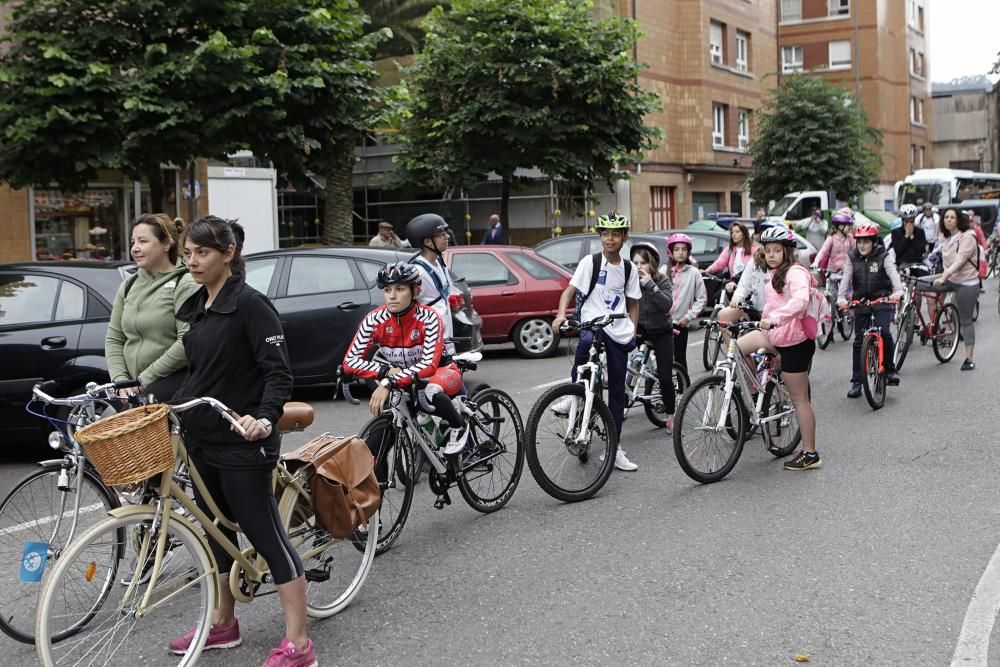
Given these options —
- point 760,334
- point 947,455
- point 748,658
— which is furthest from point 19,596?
point 947,455

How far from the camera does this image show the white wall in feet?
59.9

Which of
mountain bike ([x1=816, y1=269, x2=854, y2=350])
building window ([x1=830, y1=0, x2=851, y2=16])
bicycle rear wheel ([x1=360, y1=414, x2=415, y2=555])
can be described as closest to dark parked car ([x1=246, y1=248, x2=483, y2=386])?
bicycle rear wheel ([x1=360, y1=414, x2=415, y2=555])

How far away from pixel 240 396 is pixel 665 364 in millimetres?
5406

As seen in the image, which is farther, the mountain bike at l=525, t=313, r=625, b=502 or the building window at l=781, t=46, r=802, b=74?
the building window at l=781, t=46, r=802, b=74

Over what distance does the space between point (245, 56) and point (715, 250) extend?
31.6ft

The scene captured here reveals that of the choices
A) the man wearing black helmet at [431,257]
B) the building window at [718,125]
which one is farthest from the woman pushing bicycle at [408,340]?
the building window at [718,125]

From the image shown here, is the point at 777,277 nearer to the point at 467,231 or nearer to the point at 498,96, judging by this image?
the point at 498,96

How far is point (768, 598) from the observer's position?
488 centimetres

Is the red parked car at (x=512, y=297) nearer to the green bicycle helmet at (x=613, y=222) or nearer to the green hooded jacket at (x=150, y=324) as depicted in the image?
the green bicycle helmet at (x=613, y=222)

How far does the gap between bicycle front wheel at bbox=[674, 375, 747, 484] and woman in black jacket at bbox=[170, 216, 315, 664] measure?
3421 mm

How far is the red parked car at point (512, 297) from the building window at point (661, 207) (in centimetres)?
2313

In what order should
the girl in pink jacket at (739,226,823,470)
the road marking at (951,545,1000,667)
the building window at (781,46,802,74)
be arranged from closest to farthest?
the road marking at (951,545,1000,667)
the girl in pink jacket at (739,226,823,470)
the building window at (781,46,802,74)

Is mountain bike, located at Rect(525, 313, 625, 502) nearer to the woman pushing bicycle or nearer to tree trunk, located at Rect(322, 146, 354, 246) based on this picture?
the woman pushing bicycle

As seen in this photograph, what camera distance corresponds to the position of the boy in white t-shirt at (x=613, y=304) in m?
7.55
